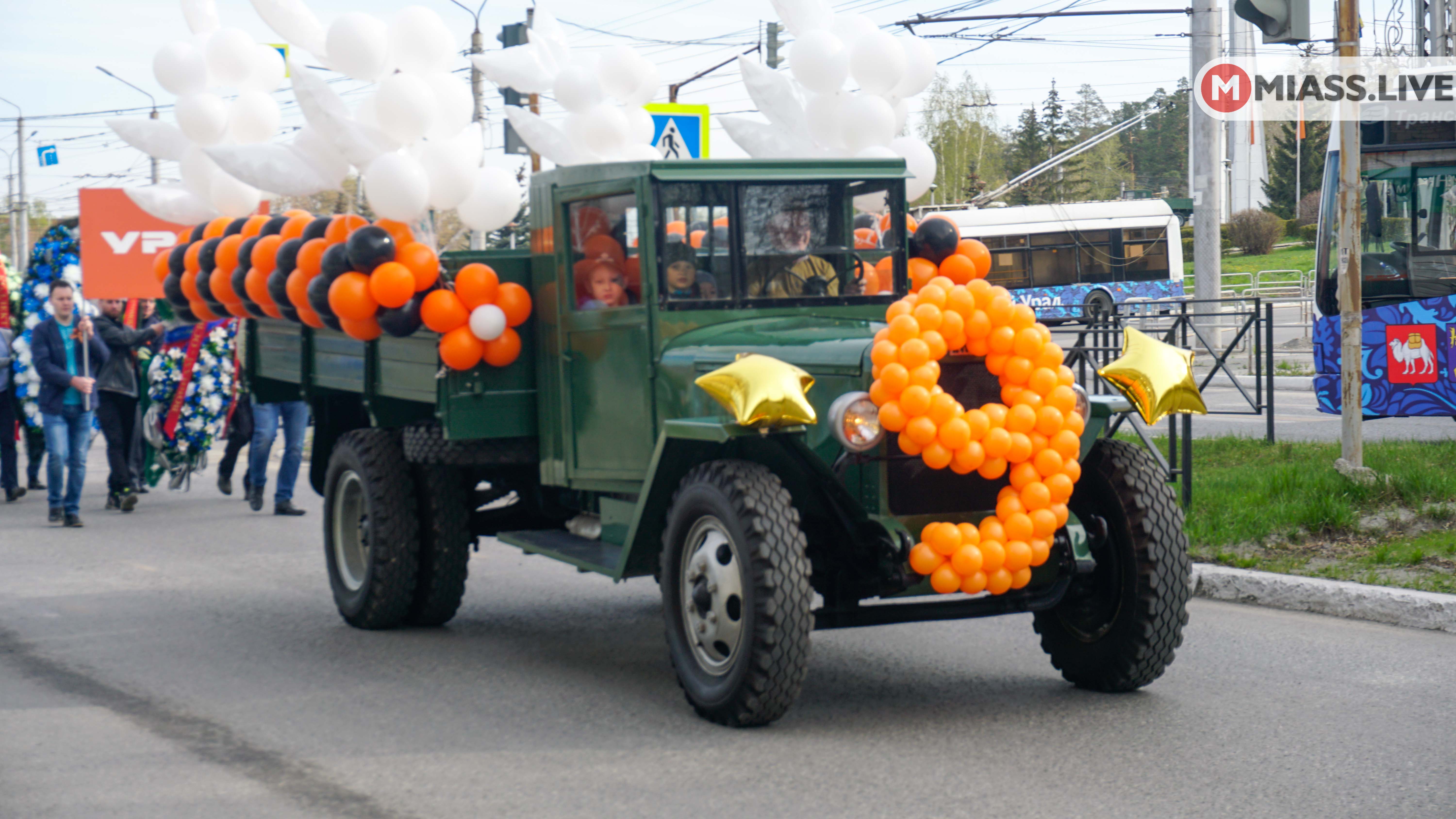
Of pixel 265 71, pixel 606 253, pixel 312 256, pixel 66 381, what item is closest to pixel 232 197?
pixel 265 71

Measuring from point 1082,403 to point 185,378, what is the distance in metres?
10.3

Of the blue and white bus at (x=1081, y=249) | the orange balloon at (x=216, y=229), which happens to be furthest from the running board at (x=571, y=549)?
the blue and white bus at (x=1081, y=249)

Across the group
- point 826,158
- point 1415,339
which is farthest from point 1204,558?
point 1415,339

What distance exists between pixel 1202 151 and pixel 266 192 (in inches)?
525

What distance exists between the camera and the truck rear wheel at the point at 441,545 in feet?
25.2

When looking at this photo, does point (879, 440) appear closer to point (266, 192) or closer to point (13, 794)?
point (13, 794)

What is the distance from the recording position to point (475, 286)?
272 inches

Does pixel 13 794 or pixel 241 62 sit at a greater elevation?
pixel 241 62

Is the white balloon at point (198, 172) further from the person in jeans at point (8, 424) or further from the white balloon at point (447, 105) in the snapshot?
the person in jeans at point (8, 424)

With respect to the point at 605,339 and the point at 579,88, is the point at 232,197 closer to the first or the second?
the point at 579,88

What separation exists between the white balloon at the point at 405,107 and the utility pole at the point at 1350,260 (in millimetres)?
5507

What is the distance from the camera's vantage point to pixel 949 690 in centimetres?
616

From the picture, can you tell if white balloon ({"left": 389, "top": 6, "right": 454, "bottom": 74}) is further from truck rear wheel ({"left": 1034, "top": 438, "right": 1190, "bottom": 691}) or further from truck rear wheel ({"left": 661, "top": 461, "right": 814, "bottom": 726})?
truck rear wheel ({"left": 1034, "top": 438, "right": 1190, "bottom": 691})

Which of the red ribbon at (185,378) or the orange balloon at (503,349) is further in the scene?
the red ribbon at (185,378)
